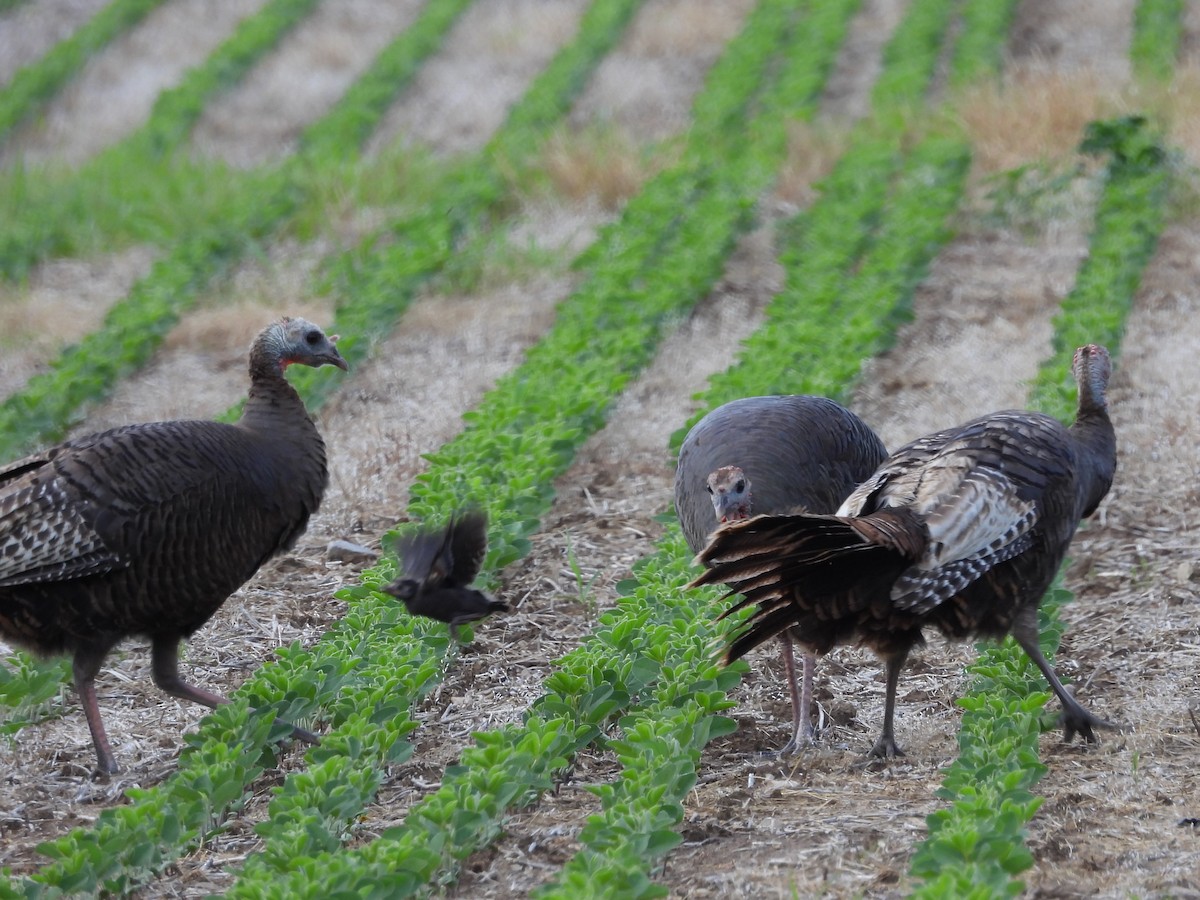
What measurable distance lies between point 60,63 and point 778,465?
45.8 feet

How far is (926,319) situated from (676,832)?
220 inches

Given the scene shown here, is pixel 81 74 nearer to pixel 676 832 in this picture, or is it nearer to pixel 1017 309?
pixel 1017 309

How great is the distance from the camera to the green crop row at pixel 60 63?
51.0ft

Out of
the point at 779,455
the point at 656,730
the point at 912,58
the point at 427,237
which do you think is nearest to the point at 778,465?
the point at 779,455

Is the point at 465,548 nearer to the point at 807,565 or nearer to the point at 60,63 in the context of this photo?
the point at 807,565

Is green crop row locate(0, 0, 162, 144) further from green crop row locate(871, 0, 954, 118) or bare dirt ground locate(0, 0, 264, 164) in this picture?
green crop row locate(871, 0, 954, 118)

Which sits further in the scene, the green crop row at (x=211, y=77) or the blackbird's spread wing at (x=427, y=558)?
the green crop row at (x=211, y=77)

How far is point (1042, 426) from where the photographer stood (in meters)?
5.08

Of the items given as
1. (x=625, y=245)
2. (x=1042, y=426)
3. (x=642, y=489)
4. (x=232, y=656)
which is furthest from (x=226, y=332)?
(x=1042, y=426)

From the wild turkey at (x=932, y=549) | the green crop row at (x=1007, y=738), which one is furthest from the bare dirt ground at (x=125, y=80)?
the wild turkey at (x=932, y=549)

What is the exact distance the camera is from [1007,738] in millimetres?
4480

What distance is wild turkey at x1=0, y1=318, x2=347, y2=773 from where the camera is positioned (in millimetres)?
4887

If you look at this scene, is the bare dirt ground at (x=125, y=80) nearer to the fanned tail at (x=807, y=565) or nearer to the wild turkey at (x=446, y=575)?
the wild turkey at (x=446, y=575)

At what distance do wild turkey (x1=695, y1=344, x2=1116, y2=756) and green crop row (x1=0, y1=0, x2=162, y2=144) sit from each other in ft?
40.2
